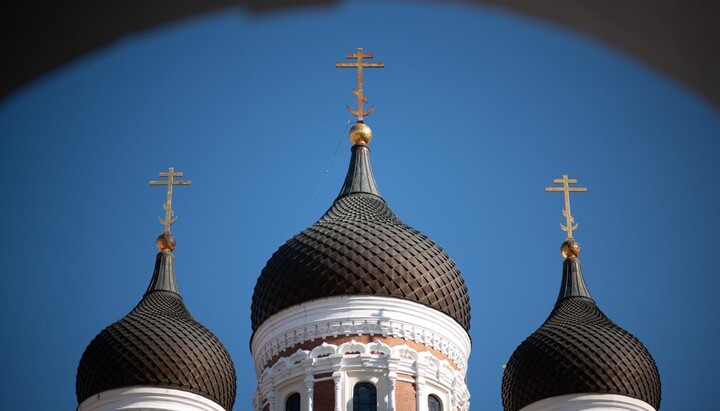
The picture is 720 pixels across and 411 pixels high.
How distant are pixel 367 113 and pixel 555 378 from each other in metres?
5.76

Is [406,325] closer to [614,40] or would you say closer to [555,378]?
[555,378]

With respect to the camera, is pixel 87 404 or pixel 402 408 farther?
pixel 87 404

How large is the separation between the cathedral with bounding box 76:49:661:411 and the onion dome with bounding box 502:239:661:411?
21 millimetres

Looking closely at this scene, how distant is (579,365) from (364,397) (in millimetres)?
3825

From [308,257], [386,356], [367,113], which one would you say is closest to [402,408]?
[386,356]

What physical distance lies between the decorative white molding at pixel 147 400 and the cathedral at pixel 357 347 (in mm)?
20

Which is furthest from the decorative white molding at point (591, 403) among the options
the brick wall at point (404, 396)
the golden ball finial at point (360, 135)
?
the golden ball finial at point (360, 135)

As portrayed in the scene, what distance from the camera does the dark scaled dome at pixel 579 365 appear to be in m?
20.2

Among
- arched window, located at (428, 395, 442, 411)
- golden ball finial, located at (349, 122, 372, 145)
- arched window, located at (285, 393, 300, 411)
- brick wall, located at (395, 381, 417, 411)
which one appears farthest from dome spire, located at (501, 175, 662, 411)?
golden ball finial, located at (349, 122, 372, 145)

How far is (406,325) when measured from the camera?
1903cm

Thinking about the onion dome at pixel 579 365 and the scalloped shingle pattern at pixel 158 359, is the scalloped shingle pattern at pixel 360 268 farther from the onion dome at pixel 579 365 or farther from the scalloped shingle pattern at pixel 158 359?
the onion dome at pixel 579 365

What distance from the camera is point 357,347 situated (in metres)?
18.7

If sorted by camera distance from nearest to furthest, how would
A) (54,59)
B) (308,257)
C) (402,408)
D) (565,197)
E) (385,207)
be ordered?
(54,59) < (402,408) < (308,257) < (385,207) < (565,197)

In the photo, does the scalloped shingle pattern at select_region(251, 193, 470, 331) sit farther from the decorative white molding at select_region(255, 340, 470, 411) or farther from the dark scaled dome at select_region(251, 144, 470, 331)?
the decorative white molding at select_region(255, 340, 470, 411)
